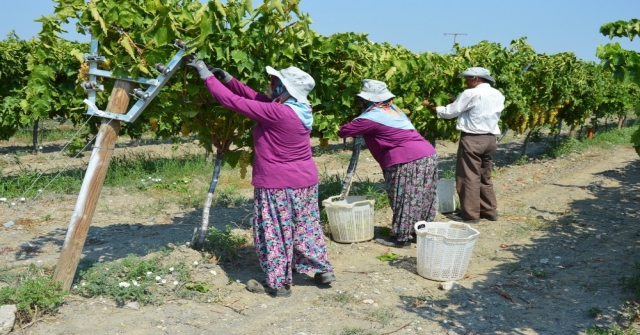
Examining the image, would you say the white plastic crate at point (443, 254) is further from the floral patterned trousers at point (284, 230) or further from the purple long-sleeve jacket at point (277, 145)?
the purple long-sleeve jacket at point (277, 145)

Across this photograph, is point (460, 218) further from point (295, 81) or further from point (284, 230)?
point (295, 81)

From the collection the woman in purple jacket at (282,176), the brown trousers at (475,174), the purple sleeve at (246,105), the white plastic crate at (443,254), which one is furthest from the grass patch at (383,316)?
the brown trousers at (475,174)

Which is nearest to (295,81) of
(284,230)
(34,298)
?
(284,230)

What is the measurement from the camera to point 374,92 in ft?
18.0

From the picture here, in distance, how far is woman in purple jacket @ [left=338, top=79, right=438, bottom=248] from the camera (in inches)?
216

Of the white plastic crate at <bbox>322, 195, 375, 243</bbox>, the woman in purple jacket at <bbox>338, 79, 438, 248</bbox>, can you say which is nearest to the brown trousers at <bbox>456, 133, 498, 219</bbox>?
the woman in purple jacket at <bbox>338, 79, 438, 248</bbox>

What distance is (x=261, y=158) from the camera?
4340mm

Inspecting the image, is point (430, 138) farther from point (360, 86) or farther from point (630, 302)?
point (630, 302)

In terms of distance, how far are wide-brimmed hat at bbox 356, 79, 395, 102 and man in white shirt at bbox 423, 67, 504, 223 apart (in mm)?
1353

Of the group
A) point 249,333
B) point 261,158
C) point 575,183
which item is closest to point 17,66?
point 261,158

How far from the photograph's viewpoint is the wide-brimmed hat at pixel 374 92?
548 centimetres

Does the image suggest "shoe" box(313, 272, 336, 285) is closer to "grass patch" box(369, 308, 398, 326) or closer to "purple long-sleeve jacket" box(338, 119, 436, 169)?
"grass patch" box(369, 308, 398, 326)

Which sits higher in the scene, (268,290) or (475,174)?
(475,174)

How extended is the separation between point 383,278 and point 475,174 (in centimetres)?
226
